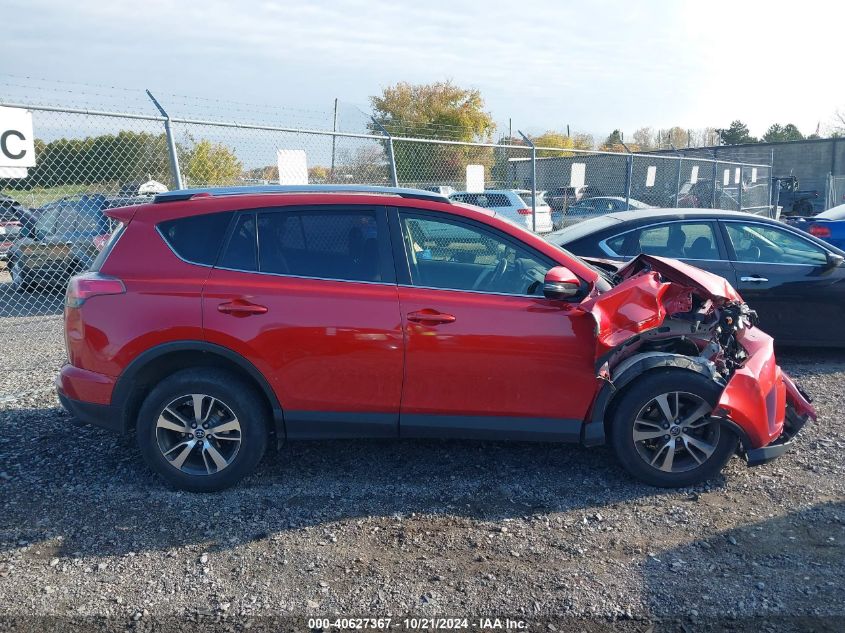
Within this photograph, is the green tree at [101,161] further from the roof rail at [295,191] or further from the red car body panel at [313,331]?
the red car body panel at [313,331]

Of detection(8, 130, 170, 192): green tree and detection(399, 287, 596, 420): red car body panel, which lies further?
detection(8, 130, 170, 192): green tree

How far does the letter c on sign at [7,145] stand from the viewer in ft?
21.1

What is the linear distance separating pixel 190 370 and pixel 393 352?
124 cm

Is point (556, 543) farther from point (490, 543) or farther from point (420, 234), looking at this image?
point (420, 234)

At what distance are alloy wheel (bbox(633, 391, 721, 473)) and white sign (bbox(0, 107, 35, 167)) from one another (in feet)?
19.2

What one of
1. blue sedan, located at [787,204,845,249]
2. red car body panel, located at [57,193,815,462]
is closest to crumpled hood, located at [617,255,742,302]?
red car body panel, located at [57,193,815,462]

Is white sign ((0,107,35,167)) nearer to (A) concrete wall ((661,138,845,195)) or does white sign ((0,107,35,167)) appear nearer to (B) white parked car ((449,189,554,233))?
(B) white parked car ((449,189,554,233))

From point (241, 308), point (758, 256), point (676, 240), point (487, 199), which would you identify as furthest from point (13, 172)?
point (487, 199)

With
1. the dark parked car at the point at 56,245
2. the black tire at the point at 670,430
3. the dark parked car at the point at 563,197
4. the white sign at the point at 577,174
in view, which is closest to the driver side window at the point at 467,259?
the black tire at the point at 670,430

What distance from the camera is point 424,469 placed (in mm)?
4652

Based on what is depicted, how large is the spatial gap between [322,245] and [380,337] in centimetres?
69

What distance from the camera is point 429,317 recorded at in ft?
13.6

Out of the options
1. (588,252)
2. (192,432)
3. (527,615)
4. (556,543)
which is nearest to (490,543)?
(556,543)

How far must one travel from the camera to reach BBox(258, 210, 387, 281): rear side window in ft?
14.0
